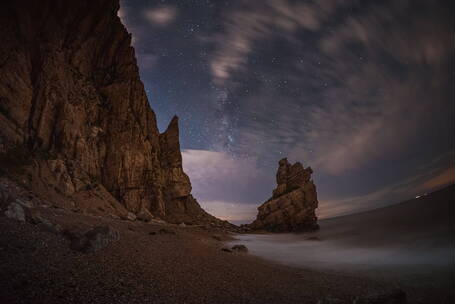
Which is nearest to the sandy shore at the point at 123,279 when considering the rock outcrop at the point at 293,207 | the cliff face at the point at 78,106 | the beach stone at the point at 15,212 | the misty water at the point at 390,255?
the beach stone at the point at 15,212

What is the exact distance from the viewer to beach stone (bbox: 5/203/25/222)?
24.6ft

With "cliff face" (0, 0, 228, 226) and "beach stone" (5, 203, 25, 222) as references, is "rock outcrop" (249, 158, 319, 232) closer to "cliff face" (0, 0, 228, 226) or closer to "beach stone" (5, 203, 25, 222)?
"cliff face" (0, 0, 228, 226)

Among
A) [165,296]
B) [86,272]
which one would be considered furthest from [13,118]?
[165,296]

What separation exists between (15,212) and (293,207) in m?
68.5

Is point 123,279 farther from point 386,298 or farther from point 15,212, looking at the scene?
point 386,298

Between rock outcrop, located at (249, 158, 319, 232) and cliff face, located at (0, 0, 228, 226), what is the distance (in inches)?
1140

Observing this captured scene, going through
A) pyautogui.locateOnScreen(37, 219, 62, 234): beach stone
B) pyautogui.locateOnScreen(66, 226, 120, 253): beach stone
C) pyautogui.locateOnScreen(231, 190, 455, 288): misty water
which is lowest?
pyautogui.locateOnScreen(231, 190, 455, 288): misty water

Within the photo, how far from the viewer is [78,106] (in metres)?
32.8

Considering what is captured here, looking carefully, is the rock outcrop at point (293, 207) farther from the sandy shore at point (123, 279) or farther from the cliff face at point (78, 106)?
the sandy shore at point (123, 279)

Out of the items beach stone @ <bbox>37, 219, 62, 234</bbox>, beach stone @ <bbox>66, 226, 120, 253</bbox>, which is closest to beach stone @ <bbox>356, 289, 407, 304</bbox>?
beach stone @ <bbox>66, 226, 120, 253</bbox>

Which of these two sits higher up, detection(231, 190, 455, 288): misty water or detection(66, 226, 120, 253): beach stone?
detection(66, 226, 120, 253): beach stone

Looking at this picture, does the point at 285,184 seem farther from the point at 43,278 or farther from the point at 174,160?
the point at 43,278

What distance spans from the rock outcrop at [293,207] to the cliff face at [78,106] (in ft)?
95.0

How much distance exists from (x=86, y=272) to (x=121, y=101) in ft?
151
